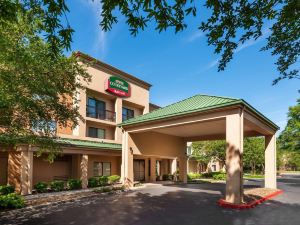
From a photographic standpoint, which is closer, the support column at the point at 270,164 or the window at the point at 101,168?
the support column at the point at 270,164

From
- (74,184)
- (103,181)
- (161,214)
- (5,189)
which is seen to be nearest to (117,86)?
(103,181)

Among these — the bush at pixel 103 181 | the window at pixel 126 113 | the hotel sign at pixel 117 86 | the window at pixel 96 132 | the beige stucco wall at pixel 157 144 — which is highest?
the hotel sign at pixel 117 86

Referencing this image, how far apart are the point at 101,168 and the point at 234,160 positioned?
56.5ft

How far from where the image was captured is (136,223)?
1029 cm

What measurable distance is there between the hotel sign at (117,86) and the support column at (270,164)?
54.8ft

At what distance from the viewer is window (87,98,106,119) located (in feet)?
92.1

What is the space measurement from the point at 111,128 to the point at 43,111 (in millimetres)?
18525

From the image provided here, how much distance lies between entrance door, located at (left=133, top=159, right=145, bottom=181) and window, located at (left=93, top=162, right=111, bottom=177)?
4.39 meters

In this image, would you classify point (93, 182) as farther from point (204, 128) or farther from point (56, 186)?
point (204, 128)

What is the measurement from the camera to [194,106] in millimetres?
17344

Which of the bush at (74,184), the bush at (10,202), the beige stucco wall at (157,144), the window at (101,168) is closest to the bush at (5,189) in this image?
the bush at (10,202)

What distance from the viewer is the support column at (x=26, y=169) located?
18156 millimetres

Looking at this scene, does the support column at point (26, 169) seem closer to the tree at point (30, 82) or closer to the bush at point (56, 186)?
the bush at point (56, 186)

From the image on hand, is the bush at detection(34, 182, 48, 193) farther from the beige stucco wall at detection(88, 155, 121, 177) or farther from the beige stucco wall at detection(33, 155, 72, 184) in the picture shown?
the beige stucco wall at detection(88, 155, 121, 177)
